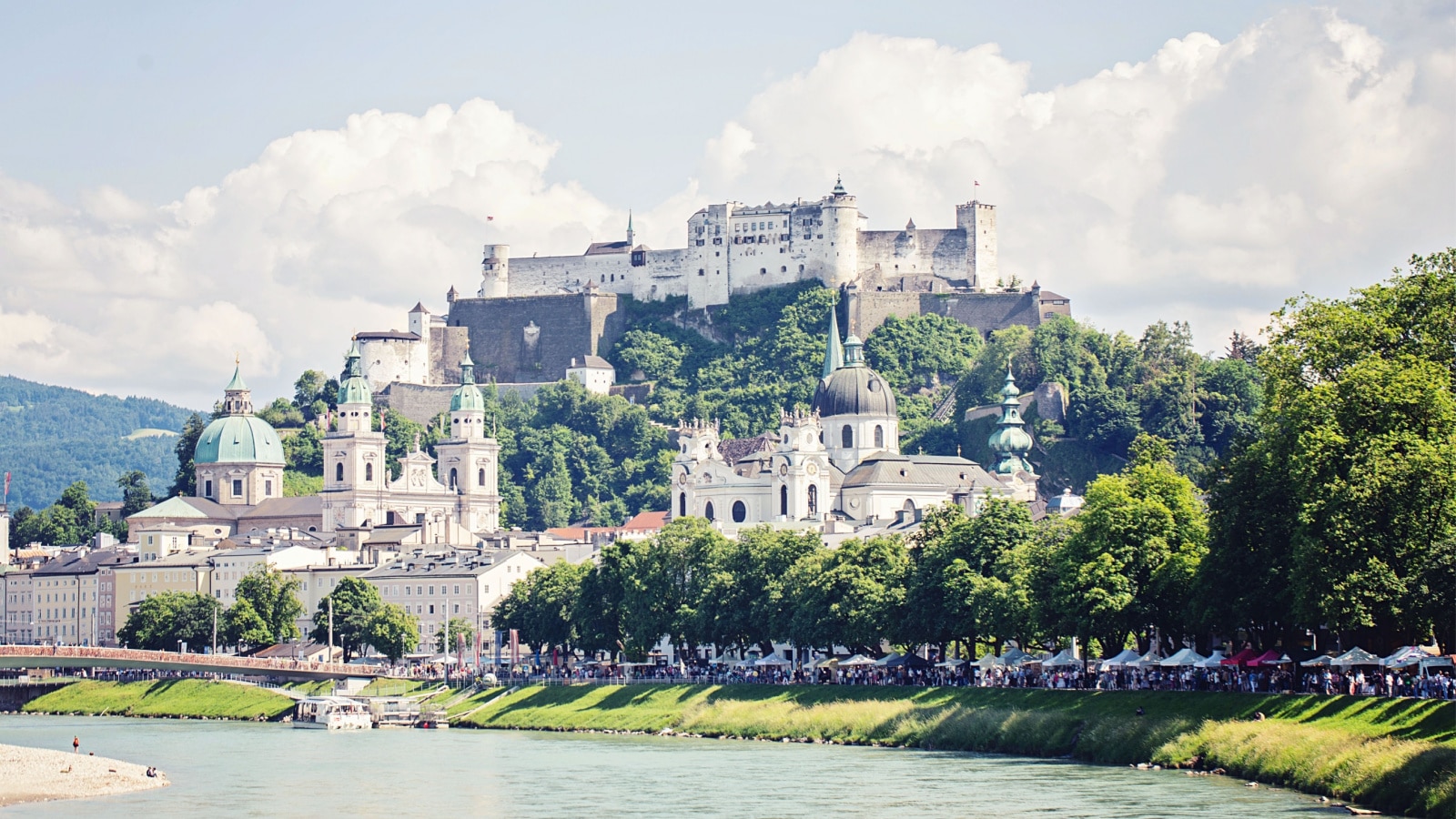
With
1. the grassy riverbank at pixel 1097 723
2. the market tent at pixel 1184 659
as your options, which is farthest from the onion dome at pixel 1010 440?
the market tent at pixel 1184 659

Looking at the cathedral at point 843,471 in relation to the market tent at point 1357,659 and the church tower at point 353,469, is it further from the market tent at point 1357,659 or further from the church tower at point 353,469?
the market tent at point 1357,659

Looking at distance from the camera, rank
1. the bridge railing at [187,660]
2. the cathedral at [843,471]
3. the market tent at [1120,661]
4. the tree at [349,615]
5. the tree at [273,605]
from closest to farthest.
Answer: the market tent at [1120,661]
the bridge railing at [187,660]
the tree at [349,615]
the tree at [273,605]
the cathedral at [843,471]

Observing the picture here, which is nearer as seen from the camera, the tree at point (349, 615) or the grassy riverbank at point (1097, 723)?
the grassy riverbank at point (1097, 723)

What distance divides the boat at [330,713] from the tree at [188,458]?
73.5 metres

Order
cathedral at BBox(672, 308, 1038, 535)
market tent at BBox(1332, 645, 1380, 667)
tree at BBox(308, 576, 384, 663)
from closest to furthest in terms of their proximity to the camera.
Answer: market tent at BBox(1332, 645, 1380, 667) → tree at BBox(308, 576, 384, 663) → cathedral at BBox(672, 308, 1038, 535)

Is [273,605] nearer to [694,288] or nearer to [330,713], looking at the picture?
[330,713]

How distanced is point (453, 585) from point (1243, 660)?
65685 millimetres

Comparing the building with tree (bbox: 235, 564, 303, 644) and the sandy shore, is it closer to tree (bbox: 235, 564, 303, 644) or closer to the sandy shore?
tree (bbox: 235, 564, 303, 644)

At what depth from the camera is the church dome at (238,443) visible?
161875mm

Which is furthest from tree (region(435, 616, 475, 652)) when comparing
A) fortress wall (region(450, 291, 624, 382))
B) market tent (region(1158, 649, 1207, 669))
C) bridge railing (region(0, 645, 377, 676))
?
fortress wall (region(450, 291, 624, 382))

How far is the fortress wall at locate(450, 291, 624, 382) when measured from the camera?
183875 mm

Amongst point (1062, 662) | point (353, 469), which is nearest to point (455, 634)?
point (353, 469)

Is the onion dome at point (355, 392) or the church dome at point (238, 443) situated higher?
the onion dome at point (355, 392)

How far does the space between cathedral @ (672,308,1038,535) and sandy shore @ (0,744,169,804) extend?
57.2 meters
